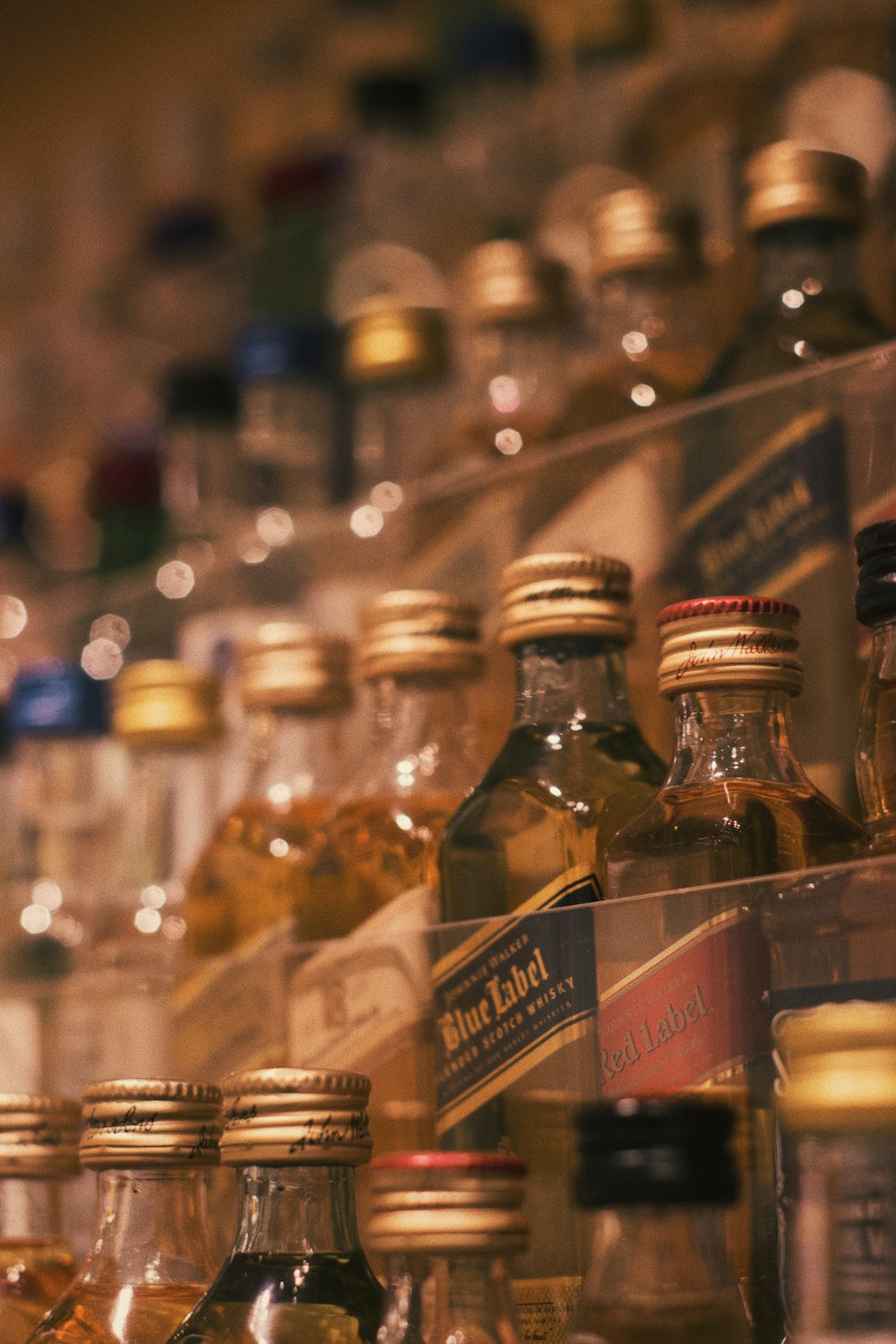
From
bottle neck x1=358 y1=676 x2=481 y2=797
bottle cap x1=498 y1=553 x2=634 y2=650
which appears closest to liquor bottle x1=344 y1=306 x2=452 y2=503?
bottle neck x1=358 y1=676 x2=481 y2=797

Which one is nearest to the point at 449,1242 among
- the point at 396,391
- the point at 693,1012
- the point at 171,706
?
the point at 693,1012

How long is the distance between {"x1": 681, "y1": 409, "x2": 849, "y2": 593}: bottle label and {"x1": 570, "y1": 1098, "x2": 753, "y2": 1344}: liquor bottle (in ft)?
1.13

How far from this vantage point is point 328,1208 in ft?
2.35

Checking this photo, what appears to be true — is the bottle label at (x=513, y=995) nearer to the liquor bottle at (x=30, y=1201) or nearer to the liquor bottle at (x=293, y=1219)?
the liquor bottle at (x=293, y=1219)

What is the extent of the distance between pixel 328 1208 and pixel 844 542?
356 mm

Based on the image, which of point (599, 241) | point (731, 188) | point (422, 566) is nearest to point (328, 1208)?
point (422, 566)

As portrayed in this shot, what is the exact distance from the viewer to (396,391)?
123 cm

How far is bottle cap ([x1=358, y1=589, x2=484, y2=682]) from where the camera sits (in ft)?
2.95

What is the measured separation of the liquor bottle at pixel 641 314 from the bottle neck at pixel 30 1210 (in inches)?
18.5

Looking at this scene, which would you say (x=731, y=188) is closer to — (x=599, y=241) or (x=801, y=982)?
(x=599, y=241)

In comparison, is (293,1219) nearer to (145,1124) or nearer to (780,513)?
(145,1124)

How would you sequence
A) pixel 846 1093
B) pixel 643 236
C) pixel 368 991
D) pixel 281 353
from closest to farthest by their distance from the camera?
pixel 846 1093, pixel 368 991, pixel 643 236, pixel 281 353

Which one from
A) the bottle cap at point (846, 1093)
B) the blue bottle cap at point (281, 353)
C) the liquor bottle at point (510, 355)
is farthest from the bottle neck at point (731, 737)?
the blue bottle cap at point (281, 353)

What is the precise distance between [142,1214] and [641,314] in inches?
22.0
